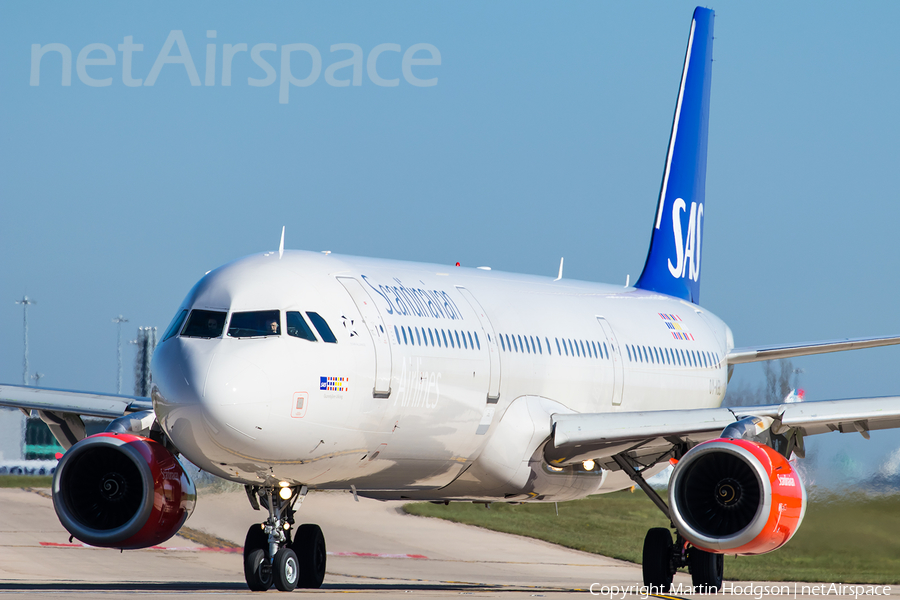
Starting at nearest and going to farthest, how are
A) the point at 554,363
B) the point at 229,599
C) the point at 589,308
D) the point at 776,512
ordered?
the point at 229,599
the point at 776,512
the point at 554,363
the point at 589,308

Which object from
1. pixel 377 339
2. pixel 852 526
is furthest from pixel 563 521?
pixel 377 339

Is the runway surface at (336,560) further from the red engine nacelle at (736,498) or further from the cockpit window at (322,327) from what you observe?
the cockpit window at (322,327)

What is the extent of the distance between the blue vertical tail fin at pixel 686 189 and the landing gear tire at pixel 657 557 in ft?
24.1

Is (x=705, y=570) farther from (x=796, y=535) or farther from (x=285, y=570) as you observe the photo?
(x=285, y=570)

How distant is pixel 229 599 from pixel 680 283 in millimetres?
14909

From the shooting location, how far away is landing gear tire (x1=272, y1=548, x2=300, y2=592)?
47.2 ft

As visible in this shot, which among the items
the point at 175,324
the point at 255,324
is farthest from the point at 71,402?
the point at 255,324

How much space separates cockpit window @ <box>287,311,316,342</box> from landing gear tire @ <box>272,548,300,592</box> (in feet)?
7.68

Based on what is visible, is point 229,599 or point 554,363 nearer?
point 229,599

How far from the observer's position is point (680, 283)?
26297mm

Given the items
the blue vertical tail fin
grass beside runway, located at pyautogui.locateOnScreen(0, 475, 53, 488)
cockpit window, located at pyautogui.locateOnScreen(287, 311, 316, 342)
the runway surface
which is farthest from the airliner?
grass beside runway, located at pyautogui.locateOnScreen(0, 475, 53, 488)

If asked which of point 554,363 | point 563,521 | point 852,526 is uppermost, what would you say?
point 554,363

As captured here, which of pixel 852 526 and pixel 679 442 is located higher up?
pixel 679 442

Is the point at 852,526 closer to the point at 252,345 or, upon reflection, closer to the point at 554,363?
the point at 554,363
